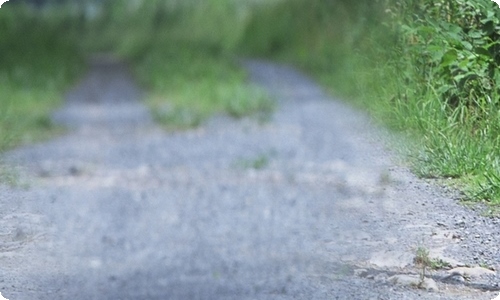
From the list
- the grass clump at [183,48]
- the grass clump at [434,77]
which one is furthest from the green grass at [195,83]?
the grass clump at [434,77]

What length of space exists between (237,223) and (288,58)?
195 millimetres

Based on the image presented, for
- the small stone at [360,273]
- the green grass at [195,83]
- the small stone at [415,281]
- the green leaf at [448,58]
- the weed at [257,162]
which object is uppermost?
the green leaf at [448,58]

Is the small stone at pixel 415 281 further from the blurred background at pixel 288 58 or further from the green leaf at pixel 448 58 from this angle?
the green leaf at pixel 448 58

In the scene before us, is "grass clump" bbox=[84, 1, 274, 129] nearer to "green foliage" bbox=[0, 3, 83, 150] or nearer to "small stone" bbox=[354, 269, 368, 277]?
"green foliage" bbox=[0, 3, 83, 150]

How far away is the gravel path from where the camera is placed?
39.2 inches

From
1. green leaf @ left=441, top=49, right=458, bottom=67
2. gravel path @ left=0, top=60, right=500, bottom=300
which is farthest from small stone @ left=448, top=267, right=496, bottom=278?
green leaf @ left=441, top=49, right=458, bottom=67

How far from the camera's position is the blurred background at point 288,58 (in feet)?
3.24

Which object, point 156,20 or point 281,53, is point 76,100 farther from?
point 281,53

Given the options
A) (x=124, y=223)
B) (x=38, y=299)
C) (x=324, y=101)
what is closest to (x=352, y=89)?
(x=324, y=101)

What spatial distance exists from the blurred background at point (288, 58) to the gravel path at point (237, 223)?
0.08 feet

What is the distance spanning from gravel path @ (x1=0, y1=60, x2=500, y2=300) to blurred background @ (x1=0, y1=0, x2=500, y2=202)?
2cm

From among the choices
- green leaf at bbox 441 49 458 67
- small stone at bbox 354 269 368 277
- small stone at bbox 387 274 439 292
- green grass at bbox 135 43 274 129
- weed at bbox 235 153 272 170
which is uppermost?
green leaf at bbox 441 49 458 67

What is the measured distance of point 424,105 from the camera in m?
0.98

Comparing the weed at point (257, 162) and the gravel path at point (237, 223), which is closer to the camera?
the gravel path at point (237, 223)
